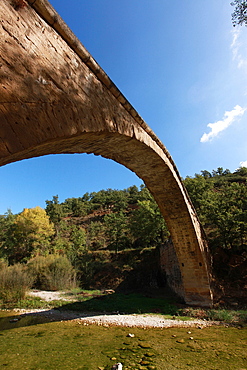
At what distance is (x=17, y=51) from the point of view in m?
1.70

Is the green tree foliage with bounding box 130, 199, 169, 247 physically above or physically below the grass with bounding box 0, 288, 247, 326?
above

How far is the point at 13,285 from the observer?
10.4 metres

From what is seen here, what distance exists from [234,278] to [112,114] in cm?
1060

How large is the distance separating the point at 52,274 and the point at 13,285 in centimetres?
354

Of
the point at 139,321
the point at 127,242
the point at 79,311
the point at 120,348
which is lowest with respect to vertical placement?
the point at 79,311

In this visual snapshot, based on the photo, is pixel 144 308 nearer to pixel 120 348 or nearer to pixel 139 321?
pixel 139 321

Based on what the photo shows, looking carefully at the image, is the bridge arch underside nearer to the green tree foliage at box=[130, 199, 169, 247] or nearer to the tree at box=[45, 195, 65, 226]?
the green tree foliage at box=[130, 199, 169, 247]

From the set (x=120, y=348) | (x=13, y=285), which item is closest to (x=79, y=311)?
(x=13, y=285)

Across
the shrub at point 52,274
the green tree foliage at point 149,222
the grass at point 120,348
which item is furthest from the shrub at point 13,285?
the green tree foliage at point 149,222

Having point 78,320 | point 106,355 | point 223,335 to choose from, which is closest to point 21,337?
point 78,320

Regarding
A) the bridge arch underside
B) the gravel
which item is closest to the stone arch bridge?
the bridge arch underside

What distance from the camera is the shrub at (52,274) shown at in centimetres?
1348

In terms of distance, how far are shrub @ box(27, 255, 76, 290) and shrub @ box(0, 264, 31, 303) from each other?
2.61 metres

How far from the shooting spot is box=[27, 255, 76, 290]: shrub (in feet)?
44.2
